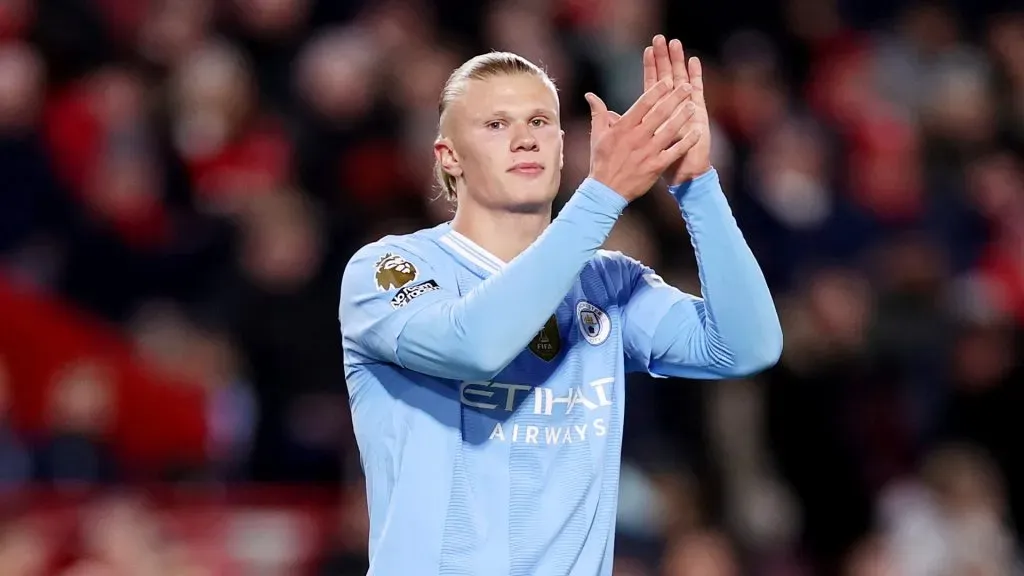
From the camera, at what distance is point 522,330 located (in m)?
3.34

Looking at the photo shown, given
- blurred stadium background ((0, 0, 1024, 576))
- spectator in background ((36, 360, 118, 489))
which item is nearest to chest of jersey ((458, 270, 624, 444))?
blurred stadium background ((0, 0, 1024, 576))

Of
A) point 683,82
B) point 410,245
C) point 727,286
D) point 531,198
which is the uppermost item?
point 683,82

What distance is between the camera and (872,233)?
944cm

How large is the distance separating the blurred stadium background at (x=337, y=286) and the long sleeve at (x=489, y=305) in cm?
399

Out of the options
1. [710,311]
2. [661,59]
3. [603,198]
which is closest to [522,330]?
[603,198]

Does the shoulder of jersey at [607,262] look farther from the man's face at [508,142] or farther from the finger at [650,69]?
the finger at [650,69]

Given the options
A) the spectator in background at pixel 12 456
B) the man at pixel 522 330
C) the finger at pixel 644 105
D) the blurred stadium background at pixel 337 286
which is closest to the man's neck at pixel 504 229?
the man at pixel 522 330

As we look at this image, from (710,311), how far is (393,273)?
0.76 meters

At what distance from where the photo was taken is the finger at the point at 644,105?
347 centimetres

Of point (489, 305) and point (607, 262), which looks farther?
point (607, 262)

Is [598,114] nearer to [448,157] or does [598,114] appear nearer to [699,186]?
[699,186]

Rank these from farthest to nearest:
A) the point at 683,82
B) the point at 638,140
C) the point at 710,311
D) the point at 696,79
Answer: the point at 710,311, the point at 696,79, the point at 683,82, the point at 638,140

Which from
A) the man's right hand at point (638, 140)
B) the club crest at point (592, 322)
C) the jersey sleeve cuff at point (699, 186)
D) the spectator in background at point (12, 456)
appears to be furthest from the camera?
the spectator in background at point (12, 456)

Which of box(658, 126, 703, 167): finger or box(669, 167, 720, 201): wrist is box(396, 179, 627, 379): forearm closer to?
box(658, 126, 703, 167): finger
